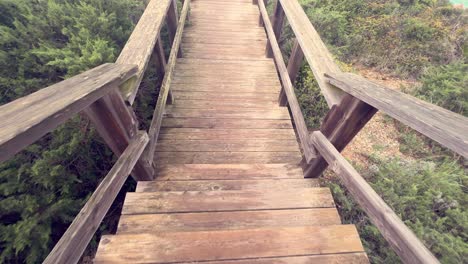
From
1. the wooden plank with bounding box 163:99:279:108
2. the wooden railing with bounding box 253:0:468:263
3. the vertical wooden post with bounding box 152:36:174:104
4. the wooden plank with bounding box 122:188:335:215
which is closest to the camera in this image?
the wooden railing with bounding box 253:0:468:263

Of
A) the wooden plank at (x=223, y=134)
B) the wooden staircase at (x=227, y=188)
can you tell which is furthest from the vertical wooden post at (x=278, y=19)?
the wooden plank at (x=223, y=134)

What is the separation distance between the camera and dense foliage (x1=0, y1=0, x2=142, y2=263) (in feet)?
8.03

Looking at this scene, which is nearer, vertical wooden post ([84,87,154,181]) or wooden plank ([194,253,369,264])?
vertical wooden post ([84,87,154,181])

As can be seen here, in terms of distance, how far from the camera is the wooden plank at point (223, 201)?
1.94 metres

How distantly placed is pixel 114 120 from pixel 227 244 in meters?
1.11

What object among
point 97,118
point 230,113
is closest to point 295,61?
point 230,113

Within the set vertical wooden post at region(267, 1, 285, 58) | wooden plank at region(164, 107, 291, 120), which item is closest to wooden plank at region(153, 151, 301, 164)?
wooden plank at region(164, 107, 291, 120)

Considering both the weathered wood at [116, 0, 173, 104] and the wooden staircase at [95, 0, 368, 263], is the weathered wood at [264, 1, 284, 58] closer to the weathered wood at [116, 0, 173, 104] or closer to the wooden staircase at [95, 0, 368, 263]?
the wooden staircase at [95, 0, 368, 263]

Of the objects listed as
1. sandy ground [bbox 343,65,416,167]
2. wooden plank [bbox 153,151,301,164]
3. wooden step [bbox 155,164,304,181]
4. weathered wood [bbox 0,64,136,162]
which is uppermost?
weathered wood [bbox 0,64,136,162]

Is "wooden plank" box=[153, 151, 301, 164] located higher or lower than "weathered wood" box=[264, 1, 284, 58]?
lower

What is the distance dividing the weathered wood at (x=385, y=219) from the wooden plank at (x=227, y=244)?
1.23ft

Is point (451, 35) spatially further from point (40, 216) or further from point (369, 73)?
point (40, 216)

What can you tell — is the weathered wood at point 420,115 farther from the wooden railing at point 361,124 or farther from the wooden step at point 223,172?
the wooden step at point 223,172

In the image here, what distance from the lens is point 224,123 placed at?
339 centimetres
